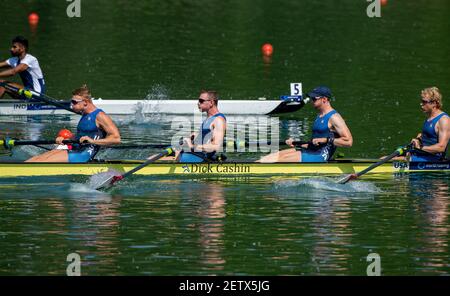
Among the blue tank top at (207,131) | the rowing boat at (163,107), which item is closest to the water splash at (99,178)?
the blue tank top at (207,131)

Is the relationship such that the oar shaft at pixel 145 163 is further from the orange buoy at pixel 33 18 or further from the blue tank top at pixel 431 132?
the orange buoy at pixel 33 18

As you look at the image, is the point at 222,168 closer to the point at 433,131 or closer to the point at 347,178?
the point at 347,178

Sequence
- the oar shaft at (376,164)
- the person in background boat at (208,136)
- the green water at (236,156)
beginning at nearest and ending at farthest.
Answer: the green water at (236,156) < the person in background boat at (208,136) < the oar shaft at (376,164)

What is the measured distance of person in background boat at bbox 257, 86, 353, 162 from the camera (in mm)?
25594

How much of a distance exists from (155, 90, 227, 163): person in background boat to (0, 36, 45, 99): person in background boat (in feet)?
31.4

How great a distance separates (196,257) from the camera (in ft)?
66.1

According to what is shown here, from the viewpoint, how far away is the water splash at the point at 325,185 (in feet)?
82.7

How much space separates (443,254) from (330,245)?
1.77 m

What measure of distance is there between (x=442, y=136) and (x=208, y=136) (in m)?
4.53

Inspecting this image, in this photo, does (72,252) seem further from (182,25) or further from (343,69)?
(182,25)

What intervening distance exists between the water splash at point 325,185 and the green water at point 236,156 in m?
0.05

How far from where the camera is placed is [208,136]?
84.0ft

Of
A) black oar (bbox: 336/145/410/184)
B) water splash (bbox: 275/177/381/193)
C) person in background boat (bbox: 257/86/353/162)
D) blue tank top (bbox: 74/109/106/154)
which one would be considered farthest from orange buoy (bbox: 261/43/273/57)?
blue tank top (bbox: 74/109/106/154)

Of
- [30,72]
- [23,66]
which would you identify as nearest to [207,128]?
[23,66]
